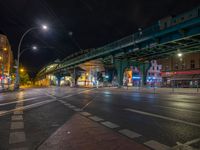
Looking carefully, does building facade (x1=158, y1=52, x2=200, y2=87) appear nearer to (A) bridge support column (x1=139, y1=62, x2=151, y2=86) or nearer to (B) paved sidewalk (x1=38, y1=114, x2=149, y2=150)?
(A) bridge support column (x1=139, y1=62, x2=151, y2=86)

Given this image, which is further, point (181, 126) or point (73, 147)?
point (181, 126)

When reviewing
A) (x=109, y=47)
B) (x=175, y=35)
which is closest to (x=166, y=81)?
(x=109, y=47)

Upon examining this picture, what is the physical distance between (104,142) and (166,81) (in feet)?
225

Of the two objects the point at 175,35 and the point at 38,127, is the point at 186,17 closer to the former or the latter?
the point at 175,35

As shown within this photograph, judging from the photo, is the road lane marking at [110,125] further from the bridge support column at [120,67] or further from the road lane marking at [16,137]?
the bridge support column at [120,67]

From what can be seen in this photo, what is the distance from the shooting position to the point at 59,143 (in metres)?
4.06

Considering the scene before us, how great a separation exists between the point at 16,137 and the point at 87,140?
1889mm

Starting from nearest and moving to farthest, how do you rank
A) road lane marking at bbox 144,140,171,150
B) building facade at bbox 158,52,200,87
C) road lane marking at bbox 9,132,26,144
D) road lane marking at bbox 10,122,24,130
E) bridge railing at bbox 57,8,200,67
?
road lane marking at bbox 144,140,171,150
road lane marking at bbox 9,132,26,144
road lane marking at bbox 10,122,24,130
bridge railing at bbox 57,8,200,67
building facade at bbox 158,52,200,87

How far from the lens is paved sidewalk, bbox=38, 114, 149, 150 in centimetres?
380

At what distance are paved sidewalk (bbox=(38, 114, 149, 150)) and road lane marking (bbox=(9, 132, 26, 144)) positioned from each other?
0.68 metres

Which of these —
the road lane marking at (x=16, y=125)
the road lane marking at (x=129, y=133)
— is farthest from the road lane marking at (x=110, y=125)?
the road lane marking at (x=16, y=125)

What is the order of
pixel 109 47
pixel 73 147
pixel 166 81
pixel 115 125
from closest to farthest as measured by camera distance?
pixel 73 147 < pixel 115 125 < pixel 109 47 < pixel 166 81

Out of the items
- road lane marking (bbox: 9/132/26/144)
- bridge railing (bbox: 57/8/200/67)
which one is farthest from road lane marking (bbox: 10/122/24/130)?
bridge railing (bbox: 57/8/200/67)

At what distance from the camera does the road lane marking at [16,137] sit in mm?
4152
